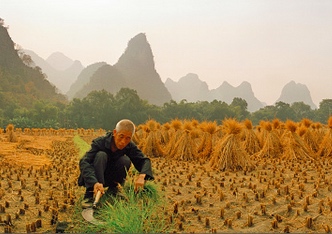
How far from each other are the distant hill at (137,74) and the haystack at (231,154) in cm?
9132

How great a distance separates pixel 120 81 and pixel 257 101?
86.7m

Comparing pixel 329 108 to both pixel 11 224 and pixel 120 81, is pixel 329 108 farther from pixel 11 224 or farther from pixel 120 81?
pixel 120 81

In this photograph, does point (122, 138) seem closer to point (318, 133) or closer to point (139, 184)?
point (139, 184)

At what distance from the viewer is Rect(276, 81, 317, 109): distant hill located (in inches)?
6001

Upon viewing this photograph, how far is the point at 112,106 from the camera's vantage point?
1693 inches

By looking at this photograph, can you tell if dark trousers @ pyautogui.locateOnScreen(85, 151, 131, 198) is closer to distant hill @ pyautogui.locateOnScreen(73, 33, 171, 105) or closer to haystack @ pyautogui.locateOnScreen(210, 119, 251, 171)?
haystack @ pyautogui.locateOnScreen(210, 119, 251, 171)

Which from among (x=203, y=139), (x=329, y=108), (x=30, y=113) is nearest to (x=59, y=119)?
(x=30, y=113)

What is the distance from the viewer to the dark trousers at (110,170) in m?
3.76

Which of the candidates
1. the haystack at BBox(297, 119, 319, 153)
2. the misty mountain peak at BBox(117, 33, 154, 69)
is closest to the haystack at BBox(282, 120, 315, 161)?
the haystack at BBox(297, 119, 319, 153)

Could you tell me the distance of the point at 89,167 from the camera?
374cm

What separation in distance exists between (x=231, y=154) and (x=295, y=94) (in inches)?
6364

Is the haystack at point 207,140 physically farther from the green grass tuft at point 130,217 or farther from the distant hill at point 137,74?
the distant hill at point 137,74

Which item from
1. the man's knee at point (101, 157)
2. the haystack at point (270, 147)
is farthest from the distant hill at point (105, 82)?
the man's knee at point (101, 157)

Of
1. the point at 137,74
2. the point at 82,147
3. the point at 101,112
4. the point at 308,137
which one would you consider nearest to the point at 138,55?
the point at 137,74
